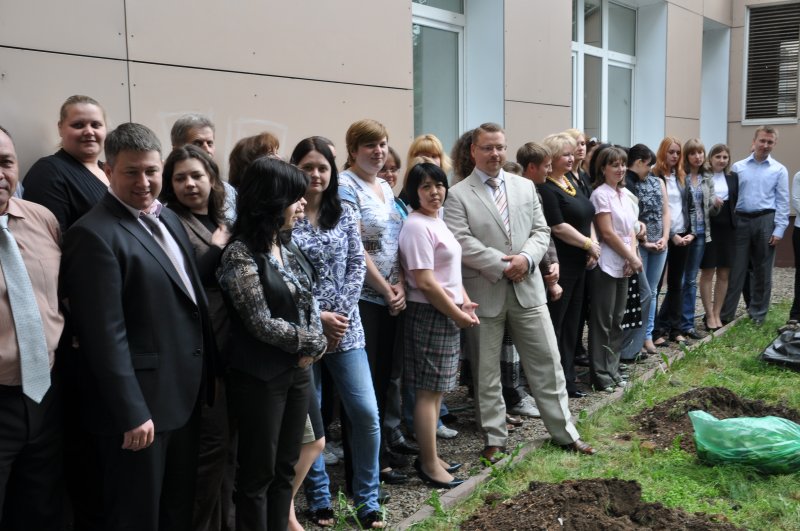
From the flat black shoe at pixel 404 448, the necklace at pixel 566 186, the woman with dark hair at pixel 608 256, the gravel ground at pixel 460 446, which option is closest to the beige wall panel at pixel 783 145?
the gravel ground at pixel 460 446

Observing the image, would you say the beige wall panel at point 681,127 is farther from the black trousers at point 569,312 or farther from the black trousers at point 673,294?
the black trousers at point 569,312

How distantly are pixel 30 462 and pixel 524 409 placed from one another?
4008 millimetres

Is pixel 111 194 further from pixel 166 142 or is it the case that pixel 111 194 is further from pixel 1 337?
pixel 166 142

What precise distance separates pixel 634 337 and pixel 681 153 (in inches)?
84.9

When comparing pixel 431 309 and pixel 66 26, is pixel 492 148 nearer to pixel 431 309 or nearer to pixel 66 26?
pixel 431 309

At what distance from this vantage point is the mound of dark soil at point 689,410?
17.8 feet

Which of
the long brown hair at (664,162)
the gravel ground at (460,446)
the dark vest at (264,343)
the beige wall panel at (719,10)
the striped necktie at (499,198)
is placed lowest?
the gravel ground at (460,446)

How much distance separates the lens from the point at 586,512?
382cm

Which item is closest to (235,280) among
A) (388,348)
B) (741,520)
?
(388,348)

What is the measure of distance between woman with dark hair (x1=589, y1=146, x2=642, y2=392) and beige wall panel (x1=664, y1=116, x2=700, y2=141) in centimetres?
642

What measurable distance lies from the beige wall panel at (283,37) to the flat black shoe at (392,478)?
9.66ft

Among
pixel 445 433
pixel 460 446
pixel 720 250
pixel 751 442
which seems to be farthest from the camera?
pixel 720 250

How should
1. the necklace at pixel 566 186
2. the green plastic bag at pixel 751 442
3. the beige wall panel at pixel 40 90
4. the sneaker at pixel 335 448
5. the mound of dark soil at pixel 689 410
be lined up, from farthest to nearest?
1. the necklace at pixel 566 186
2. the mound of dark soil at pixel 689 410
3. the sneaker at pixel 335 448
4. the green plastic bag at pixel 751 442
5. the beige wall panel at pixel 40 90

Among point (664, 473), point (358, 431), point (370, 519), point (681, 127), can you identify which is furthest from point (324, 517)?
point (681, 127)
